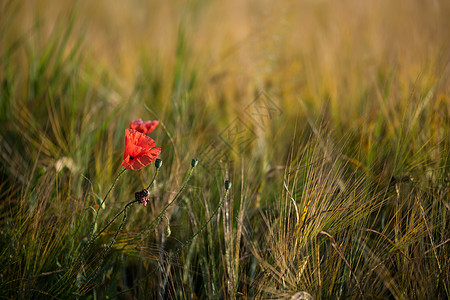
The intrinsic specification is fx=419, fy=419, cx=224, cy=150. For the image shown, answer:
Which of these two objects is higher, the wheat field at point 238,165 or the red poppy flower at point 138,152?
the red poppy flower at point 138,152

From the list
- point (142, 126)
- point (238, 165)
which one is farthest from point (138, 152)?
point (238, 165)

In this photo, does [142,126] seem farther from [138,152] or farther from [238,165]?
[238,165]

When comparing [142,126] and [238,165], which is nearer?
[142,126]

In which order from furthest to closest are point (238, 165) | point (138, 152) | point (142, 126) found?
point (238, 165)
point (142, 126)
point (138, 152)

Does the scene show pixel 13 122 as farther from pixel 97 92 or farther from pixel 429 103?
pixel 429 103

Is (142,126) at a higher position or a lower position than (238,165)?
higher

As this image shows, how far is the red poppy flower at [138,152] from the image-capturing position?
689 millimetres

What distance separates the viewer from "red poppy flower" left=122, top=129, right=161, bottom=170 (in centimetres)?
69

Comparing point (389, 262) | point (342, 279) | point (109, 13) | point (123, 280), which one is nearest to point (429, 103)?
point (389, 262)

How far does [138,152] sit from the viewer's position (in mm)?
701

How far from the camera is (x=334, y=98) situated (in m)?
1.40

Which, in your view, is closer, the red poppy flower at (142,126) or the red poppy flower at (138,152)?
the red poppy flower at (138,152)

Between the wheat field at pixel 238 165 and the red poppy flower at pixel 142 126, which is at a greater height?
the red poppy flower at pixel 142 126

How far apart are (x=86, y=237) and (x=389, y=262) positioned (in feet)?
1.96
